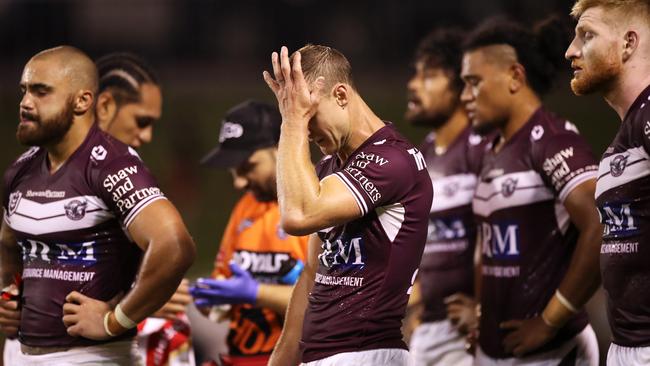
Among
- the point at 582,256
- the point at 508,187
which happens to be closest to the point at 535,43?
the point at 508,187

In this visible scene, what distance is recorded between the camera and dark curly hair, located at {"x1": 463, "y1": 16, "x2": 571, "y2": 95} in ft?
18.2

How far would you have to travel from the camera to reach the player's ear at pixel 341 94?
3.98 meters

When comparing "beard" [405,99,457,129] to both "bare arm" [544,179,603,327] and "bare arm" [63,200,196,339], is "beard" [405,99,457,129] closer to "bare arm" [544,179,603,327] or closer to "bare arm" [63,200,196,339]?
"bare arm" [544,179,603,327]

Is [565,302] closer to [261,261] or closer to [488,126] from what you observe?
[488,126]

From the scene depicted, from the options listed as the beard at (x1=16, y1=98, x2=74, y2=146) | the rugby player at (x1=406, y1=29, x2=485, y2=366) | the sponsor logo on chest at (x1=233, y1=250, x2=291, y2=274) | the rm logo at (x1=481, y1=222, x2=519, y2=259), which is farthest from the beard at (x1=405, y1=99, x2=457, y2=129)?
the beard at (x1=16, y1=98, x2=74, y2=146)

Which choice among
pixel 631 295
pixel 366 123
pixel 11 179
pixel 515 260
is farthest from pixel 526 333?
pixel 11 179

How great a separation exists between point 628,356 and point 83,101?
2505mm

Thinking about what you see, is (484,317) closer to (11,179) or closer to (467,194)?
(467,194)

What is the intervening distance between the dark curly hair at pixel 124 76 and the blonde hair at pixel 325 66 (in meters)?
1.93

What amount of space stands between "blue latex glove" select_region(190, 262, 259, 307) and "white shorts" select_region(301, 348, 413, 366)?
1210 millimetres

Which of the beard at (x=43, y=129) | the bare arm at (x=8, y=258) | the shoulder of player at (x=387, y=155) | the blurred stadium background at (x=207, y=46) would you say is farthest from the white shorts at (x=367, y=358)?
the blurred stadium background at (x=207, y=46)

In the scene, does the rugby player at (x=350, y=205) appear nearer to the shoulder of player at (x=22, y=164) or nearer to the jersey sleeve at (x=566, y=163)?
the jersey sleeve at (x=566, y=163)

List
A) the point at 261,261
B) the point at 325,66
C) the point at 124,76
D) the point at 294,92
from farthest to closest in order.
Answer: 1. the point at 124,76
2. the point at 261,261
3. the point at 325,66
4. the point at 294,92

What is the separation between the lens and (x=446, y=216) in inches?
244
